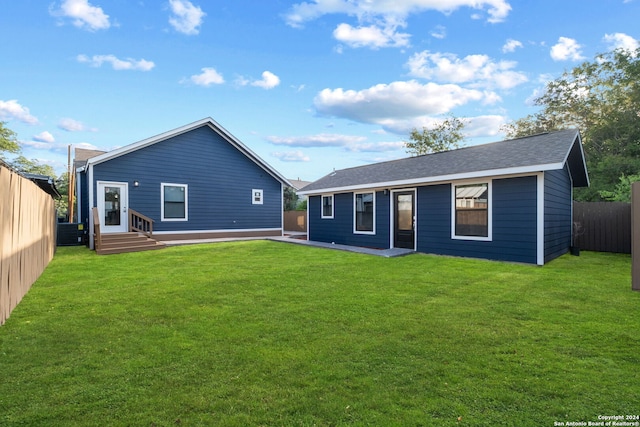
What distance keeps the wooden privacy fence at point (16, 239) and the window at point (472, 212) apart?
9101mm

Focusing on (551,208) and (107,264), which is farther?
(551,208)

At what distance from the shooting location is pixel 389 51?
1429 centimetres

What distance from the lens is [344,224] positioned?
497 inches

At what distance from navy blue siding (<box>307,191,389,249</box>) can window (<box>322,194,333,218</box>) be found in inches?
8.2

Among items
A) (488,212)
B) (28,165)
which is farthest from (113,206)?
(28,165)

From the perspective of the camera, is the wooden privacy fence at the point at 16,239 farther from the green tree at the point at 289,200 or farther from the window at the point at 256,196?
the green tree at the point at 289,200

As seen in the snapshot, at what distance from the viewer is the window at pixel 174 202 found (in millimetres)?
13312

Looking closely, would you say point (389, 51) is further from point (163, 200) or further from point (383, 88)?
point (163, 200)

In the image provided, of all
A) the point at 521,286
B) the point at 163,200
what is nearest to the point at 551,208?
the point at 521,286

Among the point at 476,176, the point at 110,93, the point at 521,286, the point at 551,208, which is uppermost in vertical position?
the point at 110,93

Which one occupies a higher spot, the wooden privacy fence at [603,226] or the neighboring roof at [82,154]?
the neighboring roof at [82,154]

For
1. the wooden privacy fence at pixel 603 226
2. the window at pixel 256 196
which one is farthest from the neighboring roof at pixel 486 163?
the window at pixel 256 196

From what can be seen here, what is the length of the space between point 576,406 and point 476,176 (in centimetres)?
712

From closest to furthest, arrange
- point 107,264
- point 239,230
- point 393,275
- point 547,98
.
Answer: point 393,275, point 107,264, point 239,230, point 547,98
